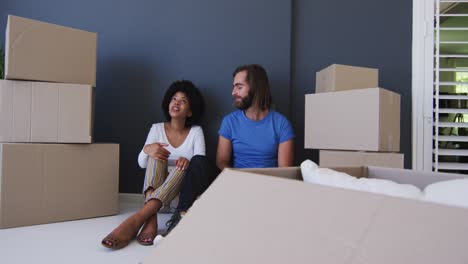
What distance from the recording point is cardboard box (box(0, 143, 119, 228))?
168 cm

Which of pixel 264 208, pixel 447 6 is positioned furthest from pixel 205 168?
pixel 447 6

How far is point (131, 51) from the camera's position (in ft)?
7.73

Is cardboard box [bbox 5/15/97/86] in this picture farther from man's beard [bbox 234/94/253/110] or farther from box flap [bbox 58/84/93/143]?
man's beard [bbox 234/94/253/110]

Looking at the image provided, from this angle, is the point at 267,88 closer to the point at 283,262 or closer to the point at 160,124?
the point at 160,124

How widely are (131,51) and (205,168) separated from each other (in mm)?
1093

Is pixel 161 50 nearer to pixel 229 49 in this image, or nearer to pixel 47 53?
pixel 229 49

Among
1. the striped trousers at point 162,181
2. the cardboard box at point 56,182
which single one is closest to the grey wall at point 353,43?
the striped trousers at point 162,181

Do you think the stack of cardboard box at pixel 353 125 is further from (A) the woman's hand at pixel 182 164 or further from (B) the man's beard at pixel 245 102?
(A) the woman's hand at pixel 182 164

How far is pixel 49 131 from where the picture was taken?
1785mm

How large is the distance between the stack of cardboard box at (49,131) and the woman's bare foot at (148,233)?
47 centimetres

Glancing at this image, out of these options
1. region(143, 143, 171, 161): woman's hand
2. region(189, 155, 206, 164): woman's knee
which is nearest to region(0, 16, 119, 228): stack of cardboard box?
region(143, 143, 171, 161): woman's hand

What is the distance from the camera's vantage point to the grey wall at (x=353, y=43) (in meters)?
2.30

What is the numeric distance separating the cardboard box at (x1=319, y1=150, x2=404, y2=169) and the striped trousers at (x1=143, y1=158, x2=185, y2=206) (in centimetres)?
75

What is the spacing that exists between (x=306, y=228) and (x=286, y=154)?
157 cm
